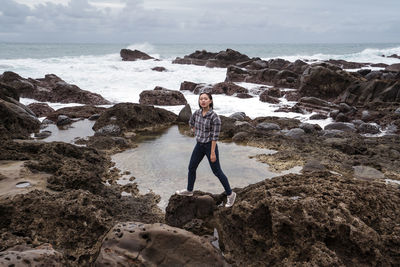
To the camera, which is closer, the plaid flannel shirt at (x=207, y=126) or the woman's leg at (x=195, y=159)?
the plaid flannel shirt at (x=207, y=126)

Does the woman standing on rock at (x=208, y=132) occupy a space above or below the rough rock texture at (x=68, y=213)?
above

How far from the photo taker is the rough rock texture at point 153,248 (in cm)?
294

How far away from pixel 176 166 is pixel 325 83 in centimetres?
1335

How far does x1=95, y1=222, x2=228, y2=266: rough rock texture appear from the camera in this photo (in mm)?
2939

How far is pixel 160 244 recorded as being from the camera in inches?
124

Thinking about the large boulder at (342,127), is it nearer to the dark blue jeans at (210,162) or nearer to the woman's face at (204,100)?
the dark blue jeans at (210,162)

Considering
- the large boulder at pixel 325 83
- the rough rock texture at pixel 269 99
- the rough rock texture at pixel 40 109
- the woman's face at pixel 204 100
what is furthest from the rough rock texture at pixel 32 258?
the large boulder at pixel 325 83

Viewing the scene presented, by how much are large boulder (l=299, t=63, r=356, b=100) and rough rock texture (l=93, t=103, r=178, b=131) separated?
972 centimetres

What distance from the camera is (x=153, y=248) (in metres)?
3.10

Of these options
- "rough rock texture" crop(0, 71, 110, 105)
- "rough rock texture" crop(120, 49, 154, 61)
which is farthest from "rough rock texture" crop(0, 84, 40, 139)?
"rough rock texture" crop(120, 49, 154, 61)

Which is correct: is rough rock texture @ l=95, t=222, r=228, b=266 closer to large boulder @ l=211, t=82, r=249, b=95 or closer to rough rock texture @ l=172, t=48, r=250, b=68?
large boulder @ l=211, t=82, r=249, b=95

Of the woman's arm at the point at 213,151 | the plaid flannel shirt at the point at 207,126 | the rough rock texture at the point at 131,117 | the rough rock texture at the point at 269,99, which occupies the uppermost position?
the plaid flannel shirt at the point at 207,126

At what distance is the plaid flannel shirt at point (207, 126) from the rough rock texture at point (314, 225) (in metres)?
0.89

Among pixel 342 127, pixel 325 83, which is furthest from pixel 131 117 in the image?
pixel 325 83
